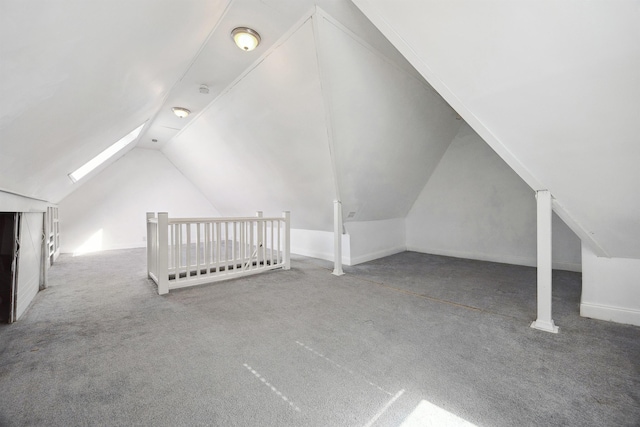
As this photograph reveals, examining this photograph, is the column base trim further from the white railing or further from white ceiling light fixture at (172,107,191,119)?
white ceiling light fixture at (172,107,191,119)

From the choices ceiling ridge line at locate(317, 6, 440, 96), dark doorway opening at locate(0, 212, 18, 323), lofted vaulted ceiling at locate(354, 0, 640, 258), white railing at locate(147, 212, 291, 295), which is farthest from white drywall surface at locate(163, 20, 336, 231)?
dark doorway opening at locate(0, 212, 18, 323)

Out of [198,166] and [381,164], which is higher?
[198,166]

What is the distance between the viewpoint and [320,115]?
298 centimetres

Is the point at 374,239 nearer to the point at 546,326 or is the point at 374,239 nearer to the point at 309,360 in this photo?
the point at 546,326

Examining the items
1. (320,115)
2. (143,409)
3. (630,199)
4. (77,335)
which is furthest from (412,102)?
(77,335)

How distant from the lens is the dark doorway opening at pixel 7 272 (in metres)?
2.14

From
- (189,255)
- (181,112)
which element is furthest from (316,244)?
(181,112)

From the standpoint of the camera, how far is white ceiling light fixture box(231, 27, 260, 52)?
93.7 inches

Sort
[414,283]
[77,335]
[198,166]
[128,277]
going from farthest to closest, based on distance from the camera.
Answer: [198,166] → [128,277] → [414,283] → [77,335]

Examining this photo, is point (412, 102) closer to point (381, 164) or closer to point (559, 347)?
point (381, 164)

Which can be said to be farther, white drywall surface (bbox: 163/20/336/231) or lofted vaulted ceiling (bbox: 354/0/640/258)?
white drywall surface (bbox: 163/20/336/231)

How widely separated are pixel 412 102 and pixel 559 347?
3132 mm

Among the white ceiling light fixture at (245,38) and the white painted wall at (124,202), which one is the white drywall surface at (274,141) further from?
the white painted wall at (124,202)

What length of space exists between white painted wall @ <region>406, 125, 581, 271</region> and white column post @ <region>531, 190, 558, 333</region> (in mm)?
2731
